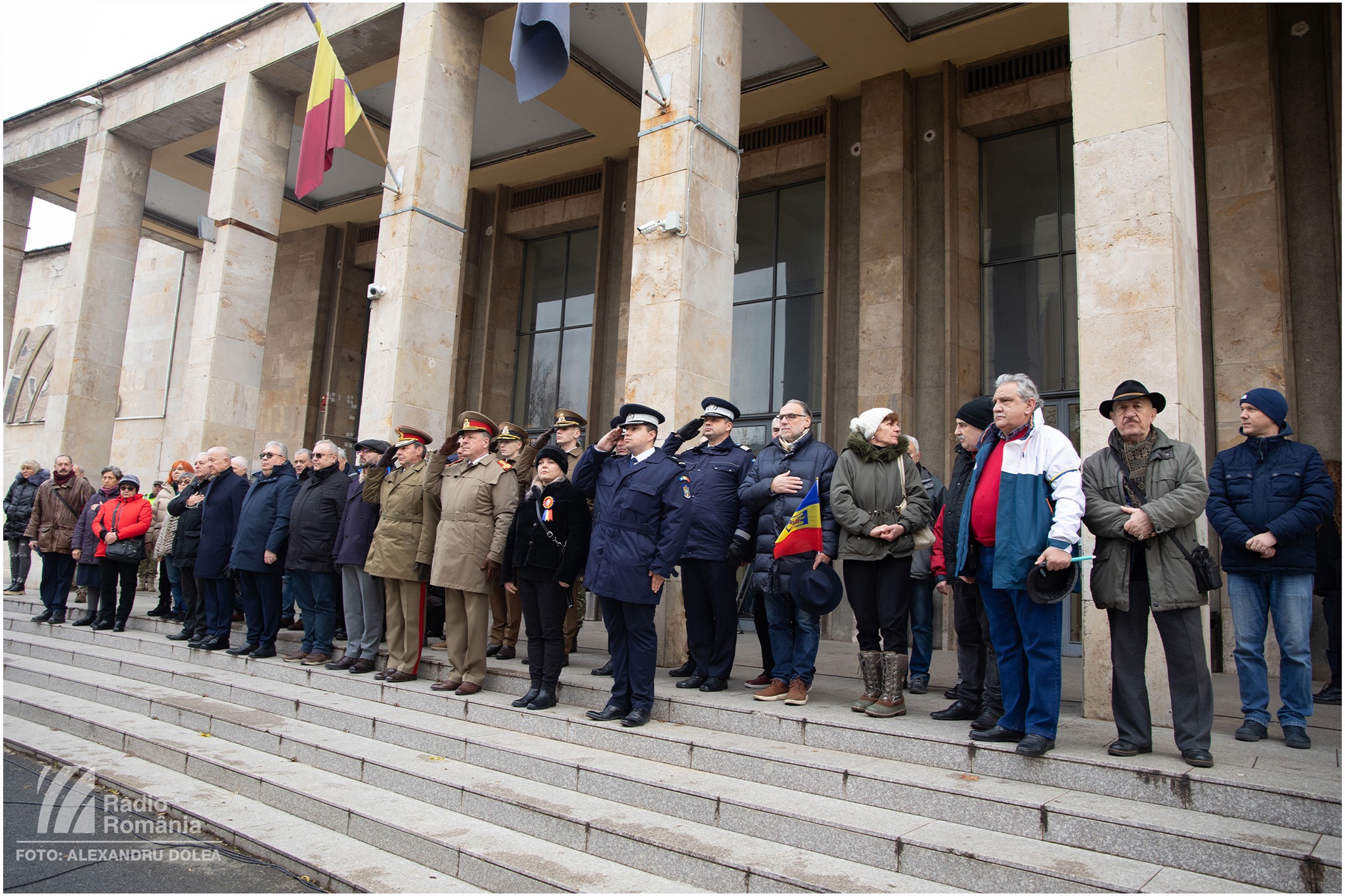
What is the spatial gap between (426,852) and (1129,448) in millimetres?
4275

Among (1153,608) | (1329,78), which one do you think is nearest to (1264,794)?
(1153,608)

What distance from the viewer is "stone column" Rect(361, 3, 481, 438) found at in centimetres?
1041

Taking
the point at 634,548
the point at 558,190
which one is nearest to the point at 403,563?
the point at 634,548

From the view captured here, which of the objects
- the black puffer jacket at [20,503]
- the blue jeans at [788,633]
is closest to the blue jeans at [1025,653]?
the blue jeans at [788,633]

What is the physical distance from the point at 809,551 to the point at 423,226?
24.7 feet

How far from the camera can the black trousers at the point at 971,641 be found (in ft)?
16.9

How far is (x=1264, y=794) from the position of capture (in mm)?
3521

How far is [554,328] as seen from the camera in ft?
54.5

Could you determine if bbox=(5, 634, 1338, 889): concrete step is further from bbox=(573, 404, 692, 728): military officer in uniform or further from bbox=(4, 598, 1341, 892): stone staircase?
bbox=(573, 404, 692, 728): military officer in uniform

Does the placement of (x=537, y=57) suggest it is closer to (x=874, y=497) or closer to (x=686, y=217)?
(x=686, y=217)

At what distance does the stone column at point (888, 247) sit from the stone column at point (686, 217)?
149 inches

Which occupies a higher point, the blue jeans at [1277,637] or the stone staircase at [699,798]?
the blue jeans at [1277,637]

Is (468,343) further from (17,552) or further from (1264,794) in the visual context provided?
(1264,794)
